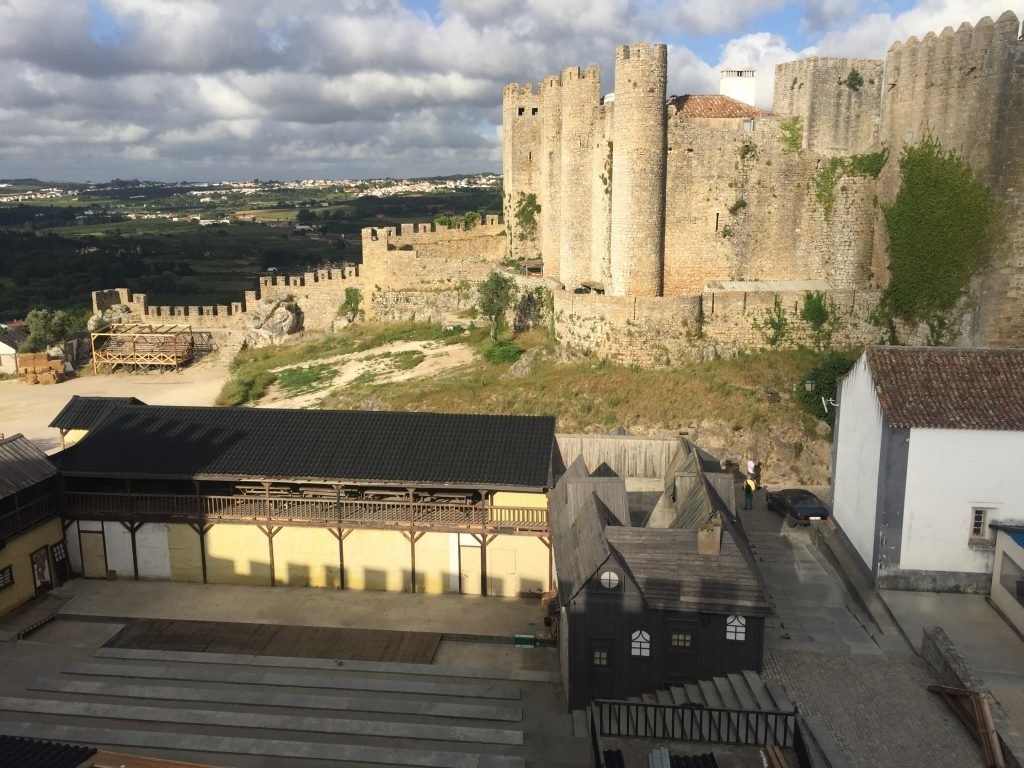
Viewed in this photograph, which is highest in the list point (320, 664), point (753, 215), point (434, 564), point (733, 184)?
point (733, 184)

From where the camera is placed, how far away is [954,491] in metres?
17.3

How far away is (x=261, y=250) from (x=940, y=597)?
9900 centimetres

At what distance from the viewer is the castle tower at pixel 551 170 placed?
120 ft

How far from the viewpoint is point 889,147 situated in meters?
28.1

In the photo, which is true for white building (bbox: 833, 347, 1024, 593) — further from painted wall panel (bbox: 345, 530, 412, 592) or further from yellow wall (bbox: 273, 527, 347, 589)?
yellow wall (bbox: 273, 527, 347, 589)

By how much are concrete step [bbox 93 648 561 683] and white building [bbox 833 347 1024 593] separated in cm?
818

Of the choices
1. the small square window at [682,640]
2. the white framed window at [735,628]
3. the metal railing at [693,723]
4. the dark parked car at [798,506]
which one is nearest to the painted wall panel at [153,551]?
the metal railing at [693,723]

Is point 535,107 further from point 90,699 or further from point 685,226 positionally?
point 90,699

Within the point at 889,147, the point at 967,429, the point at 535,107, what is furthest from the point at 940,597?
the point at 535,107

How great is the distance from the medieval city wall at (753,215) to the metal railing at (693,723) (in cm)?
2013

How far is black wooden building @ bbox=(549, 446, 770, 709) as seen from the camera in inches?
554

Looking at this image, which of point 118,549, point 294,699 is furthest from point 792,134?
point 118,549

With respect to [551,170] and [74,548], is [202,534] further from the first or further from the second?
[551,170]

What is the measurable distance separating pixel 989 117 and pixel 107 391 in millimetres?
39417
